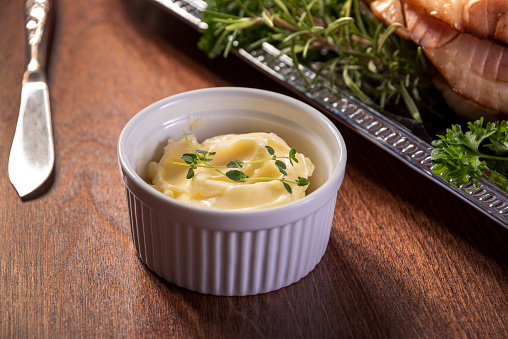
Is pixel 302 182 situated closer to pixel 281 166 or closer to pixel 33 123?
pixel 281 166

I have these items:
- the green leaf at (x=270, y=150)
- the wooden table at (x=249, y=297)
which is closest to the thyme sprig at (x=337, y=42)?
the wooden table at (x=249, y=297)

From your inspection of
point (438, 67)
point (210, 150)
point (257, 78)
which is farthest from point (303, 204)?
point (257, 78)

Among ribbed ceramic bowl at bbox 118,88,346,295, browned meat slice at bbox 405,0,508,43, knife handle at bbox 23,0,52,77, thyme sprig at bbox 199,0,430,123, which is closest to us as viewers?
ribbed ceramic bowl at bbox 118,88,346,295

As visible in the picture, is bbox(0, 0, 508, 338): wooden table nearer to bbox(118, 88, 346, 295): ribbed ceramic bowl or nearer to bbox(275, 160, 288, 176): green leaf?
bbox(118, 88, 346, 295): ribbed ceramic bowl

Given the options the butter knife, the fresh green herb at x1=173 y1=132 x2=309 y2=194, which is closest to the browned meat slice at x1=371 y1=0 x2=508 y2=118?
the fresh green herb at x1=173 y1=132 x2=309 y2=194

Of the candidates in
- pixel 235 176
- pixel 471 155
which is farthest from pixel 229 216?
pixel 471 155

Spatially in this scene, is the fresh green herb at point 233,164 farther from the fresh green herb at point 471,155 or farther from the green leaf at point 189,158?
the fresh green herb at point 471,155

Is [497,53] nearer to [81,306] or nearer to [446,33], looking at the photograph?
[446,33]
